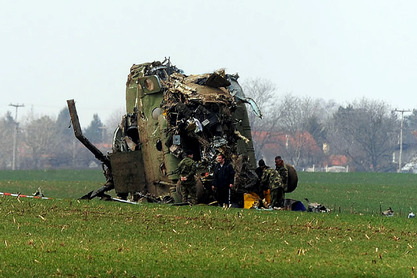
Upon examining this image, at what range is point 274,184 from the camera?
88.1 feet

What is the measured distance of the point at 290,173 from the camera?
93.8ft

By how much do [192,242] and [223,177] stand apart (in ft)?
29.1

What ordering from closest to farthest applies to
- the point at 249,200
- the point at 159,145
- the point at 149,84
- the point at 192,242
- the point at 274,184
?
the point at 192,242 → the point at 274,184 → the point at 249,200 → the point at 159,145 → the point at 149,84

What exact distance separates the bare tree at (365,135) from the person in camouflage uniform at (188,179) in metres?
112

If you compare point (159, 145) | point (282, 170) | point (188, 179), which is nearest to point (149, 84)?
point (159, 145)

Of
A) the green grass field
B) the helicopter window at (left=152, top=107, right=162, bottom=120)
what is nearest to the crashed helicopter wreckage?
the helicopter window at (left=152, top=107, right=162, bottom=120)

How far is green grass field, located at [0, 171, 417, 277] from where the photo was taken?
14.4 m

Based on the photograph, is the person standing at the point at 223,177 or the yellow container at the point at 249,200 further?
the yellow container at the point at 249,200

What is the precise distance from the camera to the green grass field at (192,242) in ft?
47.3

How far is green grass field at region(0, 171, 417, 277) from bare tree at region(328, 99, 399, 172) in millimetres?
115407

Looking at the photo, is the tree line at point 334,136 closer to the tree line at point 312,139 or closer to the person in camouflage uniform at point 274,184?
the tree line at point 312,139

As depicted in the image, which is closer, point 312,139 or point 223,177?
point 223,177

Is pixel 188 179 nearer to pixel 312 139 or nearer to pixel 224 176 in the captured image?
pixel 224 176

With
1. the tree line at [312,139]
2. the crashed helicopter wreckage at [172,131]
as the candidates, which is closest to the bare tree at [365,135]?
the tree line at [312,139]
